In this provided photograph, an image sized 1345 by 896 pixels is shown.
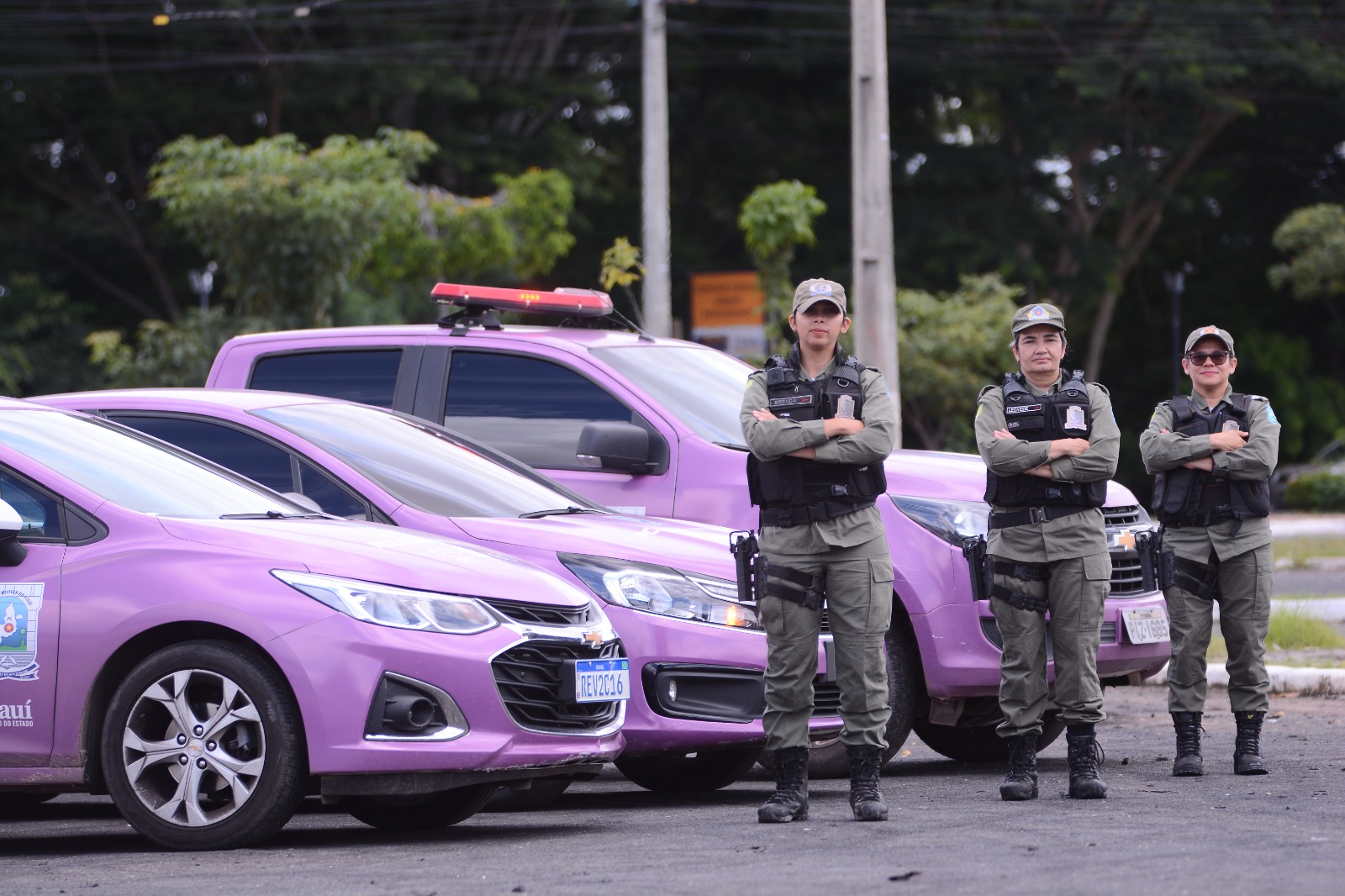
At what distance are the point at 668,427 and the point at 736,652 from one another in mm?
1547

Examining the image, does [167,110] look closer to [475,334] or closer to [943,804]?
[475,334]

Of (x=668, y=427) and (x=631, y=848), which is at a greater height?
(x=668, y=427)

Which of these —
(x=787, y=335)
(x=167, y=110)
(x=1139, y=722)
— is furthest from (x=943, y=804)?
(x=167, y=110)

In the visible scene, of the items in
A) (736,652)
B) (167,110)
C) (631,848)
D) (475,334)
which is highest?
(167,110)

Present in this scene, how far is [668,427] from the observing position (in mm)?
8070

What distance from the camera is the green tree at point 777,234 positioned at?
19391 millimetres

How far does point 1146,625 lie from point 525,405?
2897 millimetres

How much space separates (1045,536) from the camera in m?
6.91

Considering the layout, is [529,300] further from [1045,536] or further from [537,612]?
[537,612]

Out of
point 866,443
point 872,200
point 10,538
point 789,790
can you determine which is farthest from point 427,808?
point 872,200

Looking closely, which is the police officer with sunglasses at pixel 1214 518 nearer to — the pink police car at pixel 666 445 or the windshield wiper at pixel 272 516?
the pink police car at pixel 666 445

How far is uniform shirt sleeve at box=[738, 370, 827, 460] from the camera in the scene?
6234mm

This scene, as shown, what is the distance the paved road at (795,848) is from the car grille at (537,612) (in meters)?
0.70

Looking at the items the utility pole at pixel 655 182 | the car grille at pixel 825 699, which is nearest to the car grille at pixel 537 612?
the car grille at pixel 825 699
